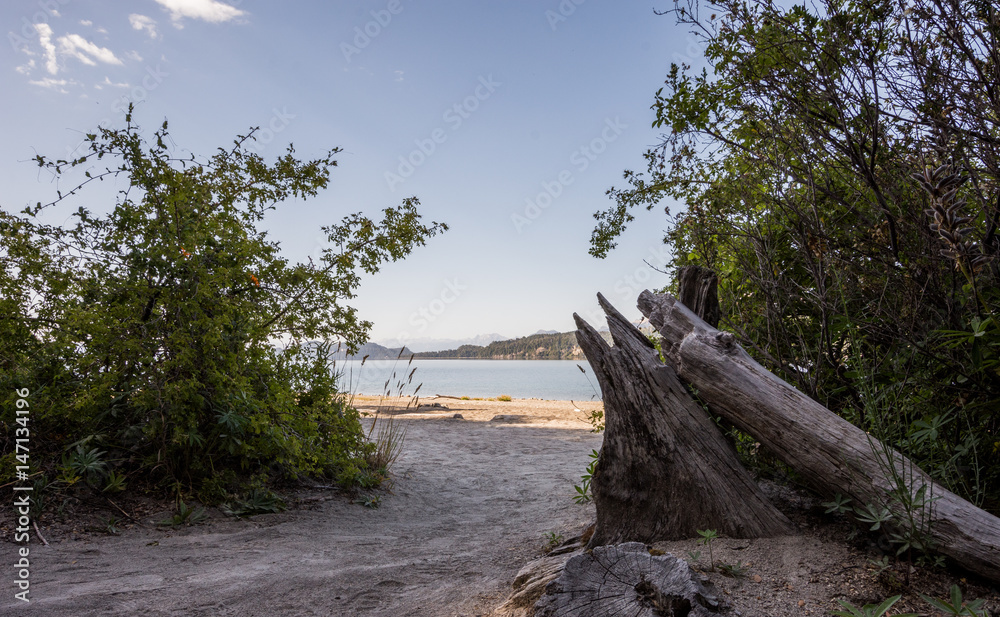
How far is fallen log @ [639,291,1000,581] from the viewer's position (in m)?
2.10

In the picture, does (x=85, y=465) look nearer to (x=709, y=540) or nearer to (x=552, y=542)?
(x=552, y=542)

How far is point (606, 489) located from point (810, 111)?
7.73 ft

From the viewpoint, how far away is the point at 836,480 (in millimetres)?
2494

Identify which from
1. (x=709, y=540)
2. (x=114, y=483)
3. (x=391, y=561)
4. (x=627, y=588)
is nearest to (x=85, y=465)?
(x=114, y=483)

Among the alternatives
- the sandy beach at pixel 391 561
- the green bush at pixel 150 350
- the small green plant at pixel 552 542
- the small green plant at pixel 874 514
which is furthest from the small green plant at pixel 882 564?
the green bush at pixel 150 350

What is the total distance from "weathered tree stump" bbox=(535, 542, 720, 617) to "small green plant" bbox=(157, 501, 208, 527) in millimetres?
3519

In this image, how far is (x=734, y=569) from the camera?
2.42m

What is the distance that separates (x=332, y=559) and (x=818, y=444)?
124 inches

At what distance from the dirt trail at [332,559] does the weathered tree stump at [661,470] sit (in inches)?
33.6

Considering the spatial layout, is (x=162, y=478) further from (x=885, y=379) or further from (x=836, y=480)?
(x=885, y=379)

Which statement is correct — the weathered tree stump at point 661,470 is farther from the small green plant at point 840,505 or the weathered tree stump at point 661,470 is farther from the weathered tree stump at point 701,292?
the weathered tree stump at point 701,292

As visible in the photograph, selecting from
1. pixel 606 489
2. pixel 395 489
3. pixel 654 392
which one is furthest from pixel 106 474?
pixel 654 392

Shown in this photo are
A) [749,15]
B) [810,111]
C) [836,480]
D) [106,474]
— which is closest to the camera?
[836,480]

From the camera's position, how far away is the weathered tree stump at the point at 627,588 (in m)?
1.88
